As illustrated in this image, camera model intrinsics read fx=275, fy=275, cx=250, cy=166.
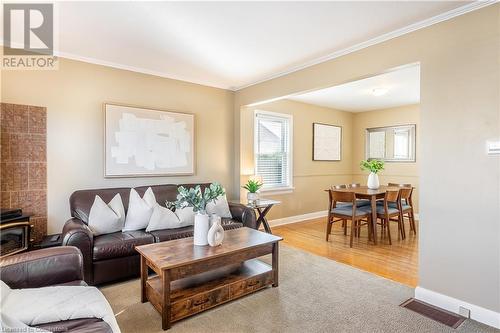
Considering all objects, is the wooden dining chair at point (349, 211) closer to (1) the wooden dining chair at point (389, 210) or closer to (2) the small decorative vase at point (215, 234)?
(1) the wooden dining chair at point (389, 210)

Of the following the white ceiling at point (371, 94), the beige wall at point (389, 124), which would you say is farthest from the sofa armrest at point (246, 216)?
the beige wall at point (389, 124)

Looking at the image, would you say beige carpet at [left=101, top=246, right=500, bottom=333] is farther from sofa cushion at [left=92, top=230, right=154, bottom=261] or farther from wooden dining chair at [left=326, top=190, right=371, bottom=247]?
wooden dining chair at [left=326, top=190, right=371, bottom=247]

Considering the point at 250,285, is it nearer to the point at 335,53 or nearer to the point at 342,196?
the point at 342,196

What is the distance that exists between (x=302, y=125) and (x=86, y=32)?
418cm

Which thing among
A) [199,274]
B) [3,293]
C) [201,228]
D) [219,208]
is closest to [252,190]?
[219,208]

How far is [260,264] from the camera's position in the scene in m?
2.92

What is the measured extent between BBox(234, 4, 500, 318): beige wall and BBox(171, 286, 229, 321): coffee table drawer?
1.84 meters

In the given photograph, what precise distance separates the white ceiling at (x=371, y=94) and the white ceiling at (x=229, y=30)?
4.09 feet

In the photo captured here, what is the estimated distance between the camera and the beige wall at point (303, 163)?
16.4 ft

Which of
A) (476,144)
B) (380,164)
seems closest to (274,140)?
(380,164)

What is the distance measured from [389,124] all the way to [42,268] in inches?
263

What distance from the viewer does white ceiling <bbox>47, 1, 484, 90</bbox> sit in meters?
Result: 2.32

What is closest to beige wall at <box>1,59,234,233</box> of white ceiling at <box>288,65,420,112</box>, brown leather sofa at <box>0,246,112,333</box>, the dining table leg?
brown leather sofa at <box>0,246,112,333</box>

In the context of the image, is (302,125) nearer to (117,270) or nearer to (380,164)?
(380,164)
